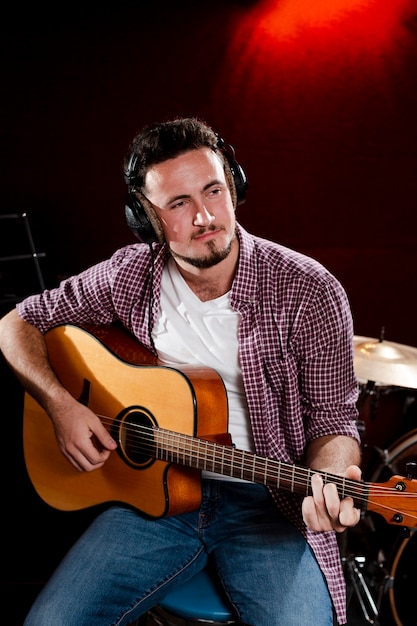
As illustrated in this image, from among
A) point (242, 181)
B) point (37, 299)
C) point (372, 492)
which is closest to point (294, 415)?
point (372, 492)

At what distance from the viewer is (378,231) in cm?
336

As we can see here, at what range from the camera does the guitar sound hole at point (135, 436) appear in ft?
5.57

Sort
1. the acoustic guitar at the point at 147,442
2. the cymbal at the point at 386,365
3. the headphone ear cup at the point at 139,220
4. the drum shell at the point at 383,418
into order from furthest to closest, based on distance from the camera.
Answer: the drum shell at the point at 383,418, the cymbal at the point at 386,365, the headphone ear cup at the point at 139,220, the acoustic guitar at the point at 147,442

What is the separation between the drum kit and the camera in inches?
89.3

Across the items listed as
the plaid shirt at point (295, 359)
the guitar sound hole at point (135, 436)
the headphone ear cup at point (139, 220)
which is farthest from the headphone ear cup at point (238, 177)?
the guitar sound hole at point (135, 436)

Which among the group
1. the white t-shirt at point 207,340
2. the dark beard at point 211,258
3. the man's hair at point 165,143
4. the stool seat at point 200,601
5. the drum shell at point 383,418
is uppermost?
the man's hair at point 165,143

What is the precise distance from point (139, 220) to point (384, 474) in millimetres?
1646

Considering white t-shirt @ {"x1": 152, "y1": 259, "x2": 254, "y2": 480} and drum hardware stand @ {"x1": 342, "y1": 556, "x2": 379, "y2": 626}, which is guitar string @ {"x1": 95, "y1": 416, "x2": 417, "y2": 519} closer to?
white t-shirt @ {"x1": 152, "y1": 259, "x2": 254, "y2": 480}

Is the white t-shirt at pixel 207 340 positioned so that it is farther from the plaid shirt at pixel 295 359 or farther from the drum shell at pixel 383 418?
the drum shell at pixel 383 418

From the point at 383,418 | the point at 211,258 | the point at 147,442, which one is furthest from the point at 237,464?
the point at 383,418

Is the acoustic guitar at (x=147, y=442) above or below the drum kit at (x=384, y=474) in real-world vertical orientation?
above

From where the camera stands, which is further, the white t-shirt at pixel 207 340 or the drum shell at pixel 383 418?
the drum shell at pixel 383 418

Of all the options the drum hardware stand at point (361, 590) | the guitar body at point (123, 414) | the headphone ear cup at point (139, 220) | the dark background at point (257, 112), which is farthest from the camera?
the dark background at point (257, 112)

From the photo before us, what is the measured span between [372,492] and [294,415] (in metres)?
0.42
